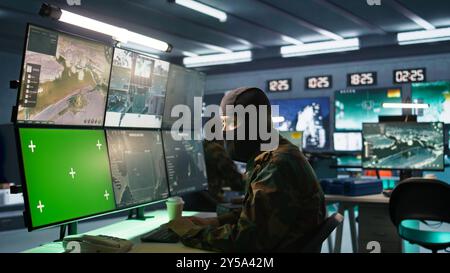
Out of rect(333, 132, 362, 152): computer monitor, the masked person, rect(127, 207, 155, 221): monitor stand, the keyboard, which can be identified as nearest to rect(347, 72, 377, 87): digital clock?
rect(333, 132, 362, 152): computer monitor

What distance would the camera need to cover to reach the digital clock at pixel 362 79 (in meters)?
8.12

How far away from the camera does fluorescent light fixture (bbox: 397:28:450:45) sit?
6625 mm

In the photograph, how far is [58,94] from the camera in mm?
1881

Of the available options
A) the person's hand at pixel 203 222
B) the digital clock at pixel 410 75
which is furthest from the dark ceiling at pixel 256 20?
the person's hand at pixel 203 222

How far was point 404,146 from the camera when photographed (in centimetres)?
394

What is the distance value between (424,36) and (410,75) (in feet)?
3.71

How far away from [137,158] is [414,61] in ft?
22.1

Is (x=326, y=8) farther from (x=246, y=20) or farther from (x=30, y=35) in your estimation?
(x=30, y=35)

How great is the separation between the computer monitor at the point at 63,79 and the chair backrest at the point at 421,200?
2.10 m

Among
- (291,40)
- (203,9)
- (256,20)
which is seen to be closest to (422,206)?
(203,9)

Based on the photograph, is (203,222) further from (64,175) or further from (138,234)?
(64,175)

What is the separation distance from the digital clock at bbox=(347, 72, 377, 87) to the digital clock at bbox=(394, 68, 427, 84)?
0.38 m

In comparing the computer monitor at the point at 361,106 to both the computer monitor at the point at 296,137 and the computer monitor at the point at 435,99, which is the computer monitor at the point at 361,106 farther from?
the computer monitor at the point at 296,137
